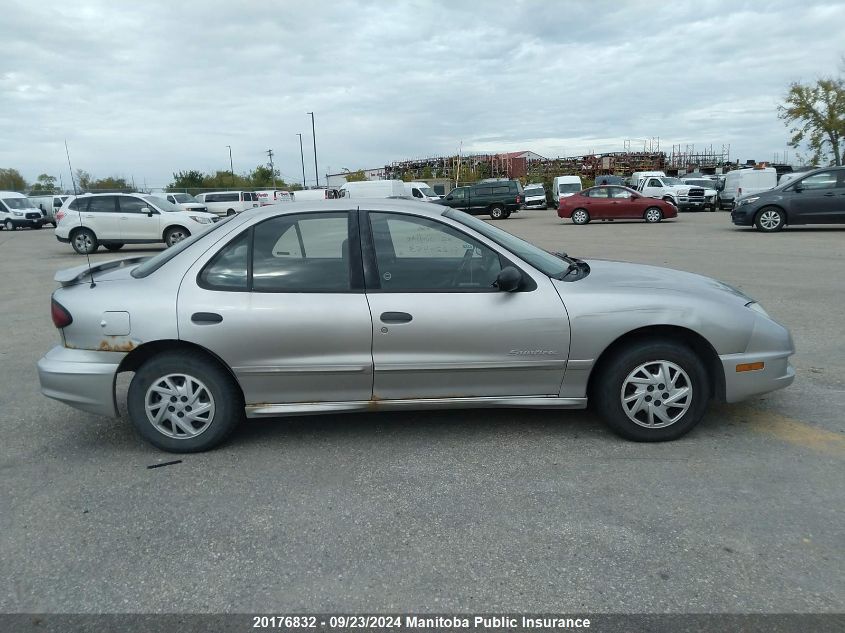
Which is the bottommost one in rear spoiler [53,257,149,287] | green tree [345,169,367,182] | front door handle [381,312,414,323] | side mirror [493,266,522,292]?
front door handle [381,312,414,323]

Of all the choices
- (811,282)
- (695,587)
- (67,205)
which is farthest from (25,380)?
(67,205)

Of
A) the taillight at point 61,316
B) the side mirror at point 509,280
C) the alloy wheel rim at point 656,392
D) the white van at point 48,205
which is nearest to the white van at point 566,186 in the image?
the white van at point 48,205

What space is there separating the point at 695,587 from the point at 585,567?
1.41ft

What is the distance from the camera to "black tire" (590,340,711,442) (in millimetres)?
3850

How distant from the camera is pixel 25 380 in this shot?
565 cm

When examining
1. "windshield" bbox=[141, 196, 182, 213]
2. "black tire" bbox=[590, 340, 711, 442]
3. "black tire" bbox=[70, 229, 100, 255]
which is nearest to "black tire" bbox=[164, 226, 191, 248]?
"windshield" bbox=[141, 196, 182, 213]

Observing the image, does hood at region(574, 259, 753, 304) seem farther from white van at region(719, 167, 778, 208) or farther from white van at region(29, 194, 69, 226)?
white van at region(29, 194, 69, 226)

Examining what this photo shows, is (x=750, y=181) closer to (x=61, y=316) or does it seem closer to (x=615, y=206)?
(x=615, y=206)

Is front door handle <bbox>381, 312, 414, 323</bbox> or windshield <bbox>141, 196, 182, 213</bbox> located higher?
windshield <bbox>141, 196, 182, 213</bbox>

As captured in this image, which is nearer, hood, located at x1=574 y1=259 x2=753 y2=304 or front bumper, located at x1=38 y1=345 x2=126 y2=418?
front bumper, located at x1=38 y1=345 x2=126 y2=418

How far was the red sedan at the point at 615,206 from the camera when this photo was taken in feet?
81.9

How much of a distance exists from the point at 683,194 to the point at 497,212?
9196 mm

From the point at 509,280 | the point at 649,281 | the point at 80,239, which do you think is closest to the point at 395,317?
the point at 509,280

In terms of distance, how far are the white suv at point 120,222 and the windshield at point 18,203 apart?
21.1 metres
